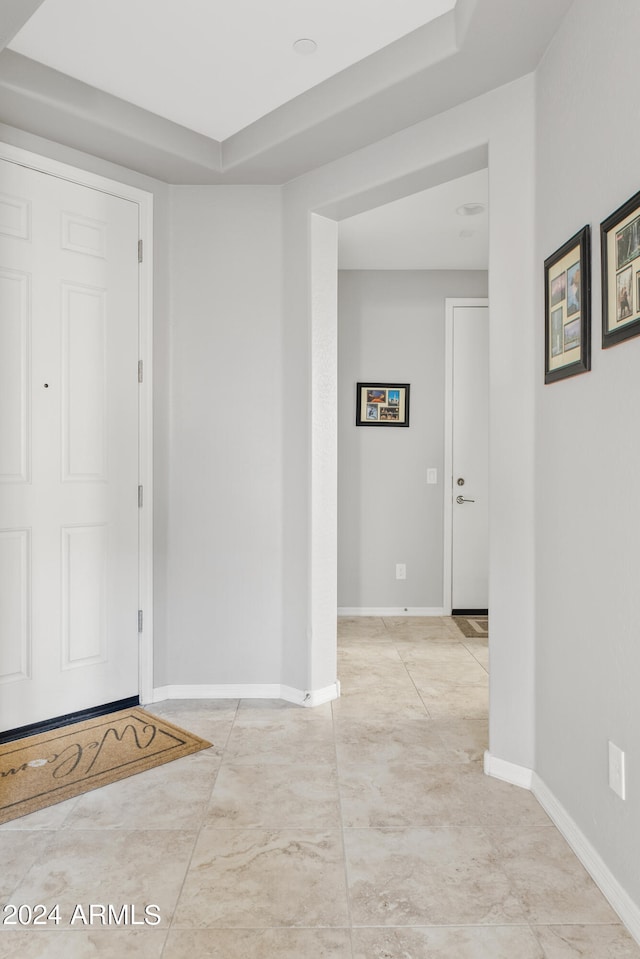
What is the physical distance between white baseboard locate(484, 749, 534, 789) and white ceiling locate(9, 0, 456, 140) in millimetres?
2536

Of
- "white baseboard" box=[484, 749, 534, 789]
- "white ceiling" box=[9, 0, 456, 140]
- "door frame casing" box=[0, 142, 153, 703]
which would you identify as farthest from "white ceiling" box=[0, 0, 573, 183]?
"white baseboard" box=[484, 749, 534, 789]

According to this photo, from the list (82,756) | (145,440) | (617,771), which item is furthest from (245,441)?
(617,771)

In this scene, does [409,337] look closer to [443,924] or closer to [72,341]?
[72,341]

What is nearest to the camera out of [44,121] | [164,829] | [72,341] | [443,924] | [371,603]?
[443,924]

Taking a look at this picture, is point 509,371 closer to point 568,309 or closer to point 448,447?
point 568,309

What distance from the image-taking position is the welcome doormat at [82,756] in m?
2.21

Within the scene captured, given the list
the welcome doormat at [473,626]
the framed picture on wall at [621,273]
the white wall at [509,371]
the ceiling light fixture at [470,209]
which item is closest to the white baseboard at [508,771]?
the white wall at [509,371]

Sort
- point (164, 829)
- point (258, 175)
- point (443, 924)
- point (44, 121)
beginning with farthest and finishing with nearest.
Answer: point (258, 175)
point (44, 121)
point (164, 829)
point (443, 924)

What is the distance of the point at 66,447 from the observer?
9.16 ft

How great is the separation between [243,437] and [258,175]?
4.01 feet

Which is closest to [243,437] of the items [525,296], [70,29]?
[525,296]

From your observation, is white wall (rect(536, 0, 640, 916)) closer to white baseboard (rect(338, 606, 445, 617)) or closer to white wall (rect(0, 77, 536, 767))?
white wall (rect(0, 77, 536, 767))

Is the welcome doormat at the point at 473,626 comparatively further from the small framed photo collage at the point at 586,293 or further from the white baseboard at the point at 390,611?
the small framed photo collage at the point at 586,293

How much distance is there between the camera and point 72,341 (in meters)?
2.80
